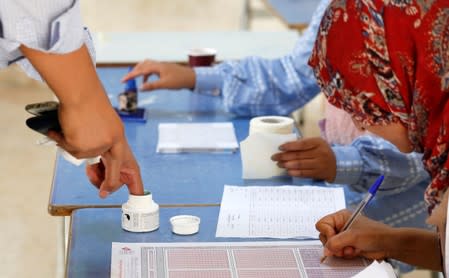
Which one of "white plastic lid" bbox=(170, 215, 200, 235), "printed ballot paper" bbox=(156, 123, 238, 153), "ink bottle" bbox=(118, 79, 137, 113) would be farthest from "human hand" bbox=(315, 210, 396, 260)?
"ink bottle" bbox=(118, 79, 137, 113)

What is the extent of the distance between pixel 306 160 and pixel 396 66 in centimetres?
75

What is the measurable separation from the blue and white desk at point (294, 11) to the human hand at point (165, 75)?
4.73 feet

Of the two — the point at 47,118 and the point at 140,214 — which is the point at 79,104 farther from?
the point at 140,214

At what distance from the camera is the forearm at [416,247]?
6.40ft

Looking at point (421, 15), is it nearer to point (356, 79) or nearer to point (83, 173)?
A: point (356, 79)

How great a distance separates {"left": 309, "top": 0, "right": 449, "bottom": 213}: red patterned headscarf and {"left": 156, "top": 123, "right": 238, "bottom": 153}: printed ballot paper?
901mm

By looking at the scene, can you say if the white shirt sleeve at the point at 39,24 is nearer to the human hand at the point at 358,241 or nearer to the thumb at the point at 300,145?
the human hand at the point at 358,241

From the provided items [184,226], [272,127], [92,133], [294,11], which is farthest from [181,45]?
[92,133]

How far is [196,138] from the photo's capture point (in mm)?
2801

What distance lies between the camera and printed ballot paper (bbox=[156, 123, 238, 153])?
8.91 ft

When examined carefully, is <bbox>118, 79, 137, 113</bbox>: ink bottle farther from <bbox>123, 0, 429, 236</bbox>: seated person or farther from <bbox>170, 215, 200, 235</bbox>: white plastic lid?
<bbox>170, 215, 200, 235</bbox>: white plastic lid

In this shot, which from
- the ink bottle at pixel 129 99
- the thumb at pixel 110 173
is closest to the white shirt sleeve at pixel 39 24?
the thumb at pixel 110 173

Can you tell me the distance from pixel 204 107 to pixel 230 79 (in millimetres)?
131

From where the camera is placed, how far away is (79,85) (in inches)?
61.9
